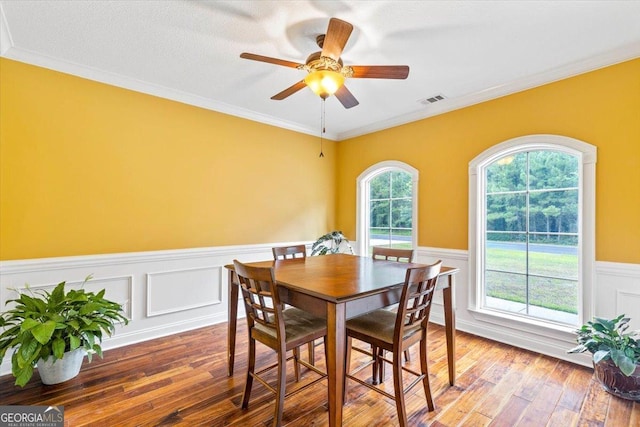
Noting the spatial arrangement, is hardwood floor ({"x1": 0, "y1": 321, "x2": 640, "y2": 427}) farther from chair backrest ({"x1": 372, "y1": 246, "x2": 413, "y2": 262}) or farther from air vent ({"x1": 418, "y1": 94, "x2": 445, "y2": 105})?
air vent ({"x1": 418, "y1": 94, "x2": 445, "y2": 105})

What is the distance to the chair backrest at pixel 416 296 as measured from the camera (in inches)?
66.6

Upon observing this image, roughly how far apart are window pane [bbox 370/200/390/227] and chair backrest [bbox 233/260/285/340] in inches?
113

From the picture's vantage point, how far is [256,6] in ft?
6.38

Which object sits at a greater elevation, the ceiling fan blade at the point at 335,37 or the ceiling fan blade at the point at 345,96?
the ceiling fan blade at the point at 335,37

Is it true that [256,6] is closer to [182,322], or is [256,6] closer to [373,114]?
[373,114]

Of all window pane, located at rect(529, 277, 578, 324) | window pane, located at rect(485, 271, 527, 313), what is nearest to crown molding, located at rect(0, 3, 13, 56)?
window pane, located at rect(485, 271, 527, 313)

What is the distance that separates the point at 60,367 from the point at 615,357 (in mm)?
3993

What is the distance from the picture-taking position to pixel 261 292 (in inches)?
71.4

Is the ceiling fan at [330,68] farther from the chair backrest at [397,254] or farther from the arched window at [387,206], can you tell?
the arched window at [387,206]

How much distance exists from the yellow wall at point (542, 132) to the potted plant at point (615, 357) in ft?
2.07

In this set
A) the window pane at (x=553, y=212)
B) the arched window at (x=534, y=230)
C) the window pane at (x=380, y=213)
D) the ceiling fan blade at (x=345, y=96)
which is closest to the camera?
the ceiling fan blade at (x=345, y=96)

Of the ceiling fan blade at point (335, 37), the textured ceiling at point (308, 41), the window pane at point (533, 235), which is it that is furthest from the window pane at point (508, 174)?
the ceiling fan blade at point (335, 37)

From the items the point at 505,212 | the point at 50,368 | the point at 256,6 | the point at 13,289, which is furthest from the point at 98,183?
the point at 505,212

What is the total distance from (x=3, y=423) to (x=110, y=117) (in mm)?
2477
